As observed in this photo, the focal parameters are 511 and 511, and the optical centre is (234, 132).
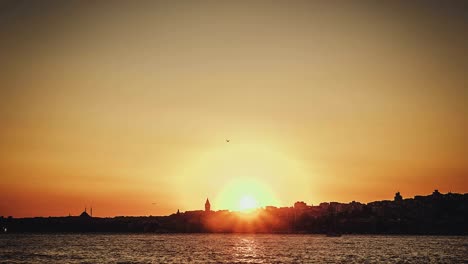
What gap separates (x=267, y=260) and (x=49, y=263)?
46391 mm

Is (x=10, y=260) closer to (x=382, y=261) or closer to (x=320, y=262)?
(x=320, y=262)

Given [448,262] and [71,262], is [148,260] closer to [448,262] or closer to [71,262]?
[71,262]

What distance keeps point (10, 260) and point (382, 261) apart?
8132cm

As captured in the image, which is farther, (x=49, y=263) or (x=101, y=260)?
(x=101, y=260)

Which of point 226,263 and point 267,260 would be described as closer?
point 226,263

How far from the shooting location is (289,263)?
10619 cm

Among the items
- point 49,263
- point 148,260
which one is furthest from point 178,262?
point 49,263

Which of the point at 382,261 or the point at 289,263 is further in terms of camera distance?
the point at 382,261

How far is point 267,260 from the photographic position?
113812mm

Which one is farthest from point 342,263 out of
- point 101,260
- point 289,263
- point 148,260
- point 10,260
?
point 10,260

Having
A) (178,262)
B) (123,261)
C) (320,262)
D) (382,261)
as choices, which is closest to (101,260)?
(123,261)

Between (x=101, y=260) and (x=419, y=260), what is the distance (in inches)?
2824

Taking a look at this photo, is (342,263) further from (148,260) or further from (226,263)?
(148,260)

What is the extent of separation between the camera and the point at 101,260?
113 m
